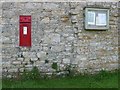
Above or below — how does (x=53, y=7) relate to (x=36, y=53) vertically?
above

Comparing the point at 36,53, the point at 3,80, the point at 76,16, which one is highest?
the point at 76,16

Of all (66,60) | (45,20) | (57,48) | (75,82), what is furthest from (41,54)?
(75,82)

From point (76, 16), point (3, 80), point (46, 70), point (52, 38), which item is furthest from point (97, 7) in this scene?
point (3, 80)

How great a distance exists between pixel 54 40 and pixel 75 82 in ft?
3.99

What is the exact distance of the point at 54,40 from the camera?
414 inches

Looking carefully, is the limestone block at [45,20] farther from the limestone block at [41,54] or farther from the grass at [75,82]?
the grass at [75,82]

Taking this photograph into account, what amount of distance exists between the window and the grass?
1.19 m

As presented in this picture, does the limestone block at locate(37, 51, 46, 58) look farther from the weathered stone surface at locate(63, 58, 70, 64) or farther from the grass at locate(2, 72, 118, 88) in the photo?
the grass at locate(2, 72, 118, 88)

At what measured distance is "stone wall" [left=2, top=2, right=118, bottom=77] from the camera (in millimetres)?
10359

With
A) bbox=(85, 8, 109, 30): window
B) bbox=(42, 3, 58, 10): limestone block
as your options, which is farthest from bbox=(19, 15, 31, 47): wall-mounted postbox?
bbox=(85, 8, 109, 30): window

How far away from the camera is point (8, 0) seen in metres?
10.3

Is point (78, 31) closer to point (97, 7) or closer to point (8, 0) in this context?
Result: point (97, 7)

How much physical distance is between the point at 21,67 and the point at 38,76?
0.47m

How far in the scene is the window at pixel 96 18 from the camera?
34.7ft
